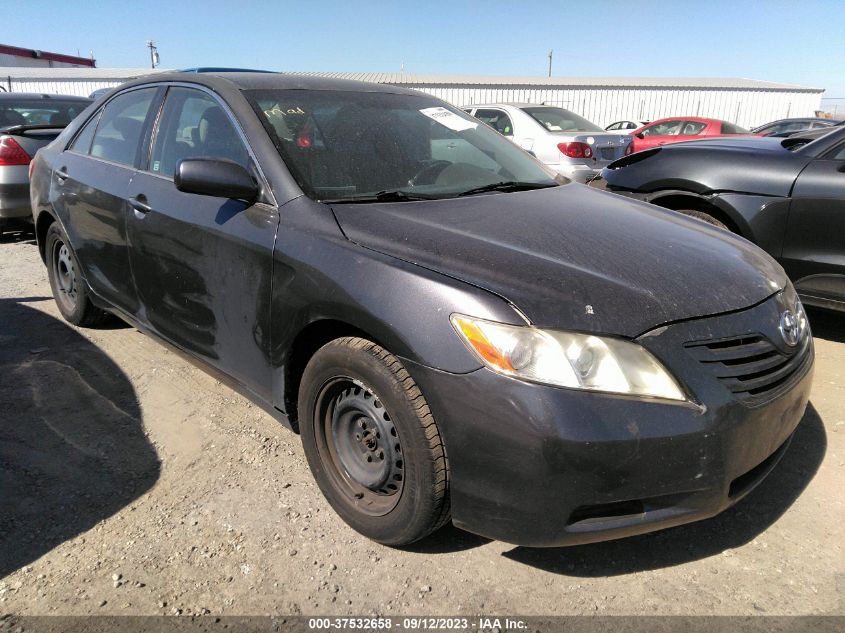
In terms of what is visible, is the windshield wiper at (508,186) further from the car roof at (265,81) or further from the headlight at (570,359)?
the headlight at (570,359)

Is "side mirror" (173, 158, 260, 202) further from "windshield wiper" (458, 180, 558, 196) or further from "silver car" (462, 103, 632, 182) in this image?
"silver car" (462, 103, 632, 182)

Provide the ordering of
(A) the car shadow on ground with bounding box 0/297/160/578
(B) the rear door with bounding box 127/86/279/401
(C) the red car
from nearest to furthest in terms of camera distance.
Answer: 1. (A) the car shadow on ground with bounding box 0/297/160/578
2. (B) the rear door with bounding box 127/86/279/401
3. (C) the red car

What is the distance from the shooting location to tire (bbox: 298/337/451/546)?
2.00 metres

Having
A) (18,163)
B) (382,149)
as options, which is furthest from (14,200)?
(382,149)

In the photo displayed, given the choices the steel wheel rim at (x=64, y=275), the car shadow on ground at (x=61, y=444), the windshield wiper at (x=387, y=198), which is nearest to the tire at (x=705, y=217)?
the windshield wiper at (x=387, y=198)

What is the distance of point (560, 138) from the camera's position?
922cm

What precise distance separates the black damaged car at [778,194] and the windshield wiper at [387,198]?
8.38ft

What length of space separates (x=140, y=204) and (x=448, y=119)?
1.62m

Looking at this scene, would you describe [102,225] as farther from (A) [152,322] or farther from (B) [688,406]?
(B) [688,406]

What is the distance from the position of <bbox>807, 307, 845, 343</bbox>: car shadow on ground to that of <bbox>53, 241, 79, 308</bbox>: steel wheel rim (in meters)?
5.02

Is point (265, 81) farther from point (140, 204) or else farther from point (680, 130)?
point (680, 130)

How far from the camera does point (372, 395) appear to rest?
2211 millimetres

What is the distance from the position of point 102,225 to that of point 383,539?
2.45 metres

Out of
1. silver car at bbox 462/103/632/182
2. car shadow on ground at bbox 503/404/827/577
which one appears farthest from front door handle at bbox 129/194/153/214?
silver car at bbox 462/103/632/182
